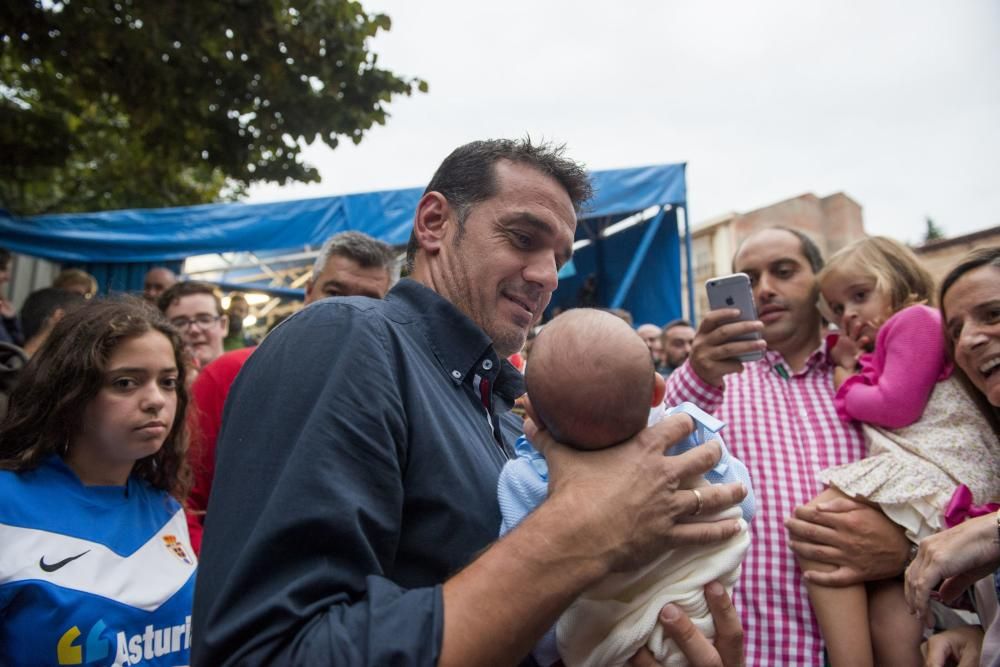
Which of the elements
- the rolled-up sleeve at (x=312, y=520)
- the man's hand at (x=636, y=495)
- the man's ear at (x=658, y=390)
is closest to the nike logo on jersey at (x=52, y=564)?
the rolled-up sleeve at (x=312, y=520)

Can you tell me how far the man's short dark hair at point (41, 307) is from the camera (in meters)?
4.16

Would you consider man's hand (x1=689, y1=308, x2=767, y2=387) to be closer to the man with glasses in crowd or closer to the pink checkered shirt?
the pink checkered shirt

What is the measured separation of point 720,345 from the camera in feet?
8.13

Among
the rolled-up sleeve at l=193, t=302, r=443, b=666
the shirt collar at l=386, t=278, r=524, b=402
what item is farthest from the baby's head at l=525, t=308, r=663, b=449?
the rolled-up sleeve at l=193, t=302, r=443, b=666

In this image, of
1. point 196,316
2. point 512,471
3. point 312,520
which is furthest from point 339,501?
point 196,316

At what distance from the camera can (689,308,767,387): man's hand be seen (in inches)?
95.4

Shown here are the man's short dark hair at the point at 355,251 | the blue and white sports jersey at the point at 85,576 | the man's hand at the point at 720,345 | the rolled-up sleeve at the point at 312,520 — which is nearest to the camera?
the rolled-up sleeve at the point at 312,520

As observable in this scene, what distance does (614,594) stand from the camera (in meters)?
1.26

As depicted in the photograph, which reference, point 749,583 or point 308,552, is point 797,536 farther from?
point 308,552

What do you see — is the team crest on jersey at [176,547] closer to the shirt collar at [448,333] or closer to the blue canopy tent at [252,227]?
the shirt collar at [448,333]

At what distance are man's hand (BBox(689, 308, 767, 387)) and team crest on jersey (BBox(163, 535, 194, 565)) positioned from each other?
2.13 metres

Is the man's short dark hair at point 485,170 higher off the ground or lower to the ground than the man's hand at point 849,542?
higher

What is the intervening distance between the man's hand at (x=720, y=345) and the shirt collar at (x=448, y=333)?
1.27 meters

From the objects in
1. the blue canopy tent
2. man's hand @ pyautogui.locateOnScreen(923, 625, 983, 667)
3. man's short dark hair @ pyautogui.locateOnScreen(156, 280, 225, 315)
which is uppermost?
the blue canopy tent
